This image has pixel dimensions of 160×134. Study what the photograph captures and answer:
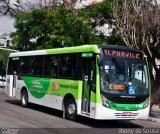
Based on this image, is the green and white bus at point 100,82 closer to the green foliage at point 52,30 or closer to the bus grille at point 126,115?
the bus grille at point 126,115

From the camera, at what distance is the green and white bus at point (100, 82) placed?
14.2 m

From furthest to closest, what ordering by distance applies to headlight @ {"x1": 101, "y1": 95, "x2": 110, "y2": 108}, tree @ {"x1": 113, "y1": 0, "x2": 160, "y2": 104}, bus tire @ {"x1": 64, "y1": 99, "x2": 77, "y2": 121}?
tree @ {"x1": 113, "y1": 0, "x2": 160, "y2": 104}
bus tire @ {"x1": 64, "y1": 99, "x2": 77, "y2": 121}
headlight @ {"x1": 101, "y1": 95, "x2": 110, "y2": 108}

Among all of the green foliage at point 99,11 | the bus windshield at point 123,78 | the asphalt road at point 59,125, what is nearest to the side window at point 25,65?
the asphalt road at point 59,125

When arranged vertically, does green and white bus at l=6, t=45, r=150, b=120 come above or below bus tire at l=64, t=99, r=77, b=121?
above

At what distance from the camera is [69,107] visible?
1597 centimetres

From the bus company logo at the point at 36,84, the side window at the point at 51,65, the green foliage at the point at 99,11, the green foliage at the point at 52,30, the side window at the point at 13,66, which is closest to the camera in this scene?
the side window at the point at 51,65

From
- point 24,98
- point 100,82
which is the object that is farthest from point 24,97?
point 100,82

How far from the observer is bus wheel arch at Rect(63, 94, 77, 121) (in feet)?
51.3

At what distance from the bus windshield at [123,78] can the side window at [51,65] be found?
11.1ft

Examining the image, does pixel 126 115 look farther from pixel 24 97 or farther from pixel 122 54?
pixel 24 97

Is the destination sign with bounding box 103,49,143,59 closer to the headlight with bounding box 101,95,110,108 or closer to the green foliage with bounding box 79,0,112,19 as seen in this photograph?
the headlight with bounding box 101,95,110,108

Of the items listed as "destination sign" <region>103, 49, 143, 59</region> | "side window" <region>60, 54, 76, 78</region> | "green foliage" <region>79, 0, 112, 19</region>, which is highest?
"green foliage" <region>79, 0, 112, 19</region>

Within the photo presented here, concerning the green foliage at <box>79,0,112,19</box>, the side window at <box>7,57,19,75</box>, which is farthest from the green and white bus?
the green foliage at <box>79,0,112,19</box>

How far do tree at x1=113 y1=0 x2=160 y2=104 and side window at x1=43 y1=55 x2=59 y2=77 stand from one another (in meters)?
6.40
